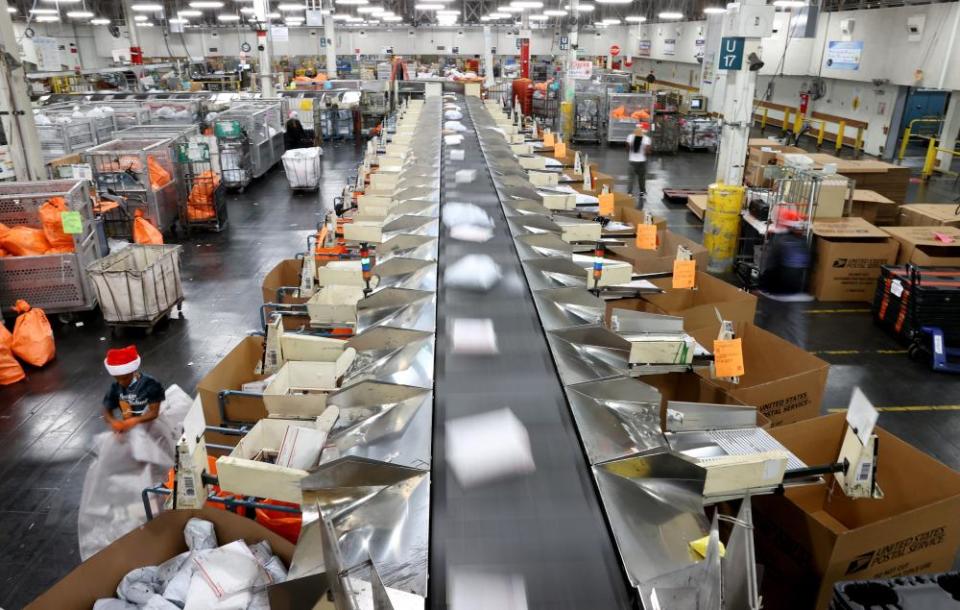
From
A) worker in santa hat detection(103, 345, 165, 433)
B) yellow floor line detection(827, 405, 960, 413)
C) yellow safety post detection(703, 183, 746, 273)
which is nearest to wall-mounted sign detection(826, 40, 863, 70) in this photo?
yellow safety post detection(703, 183, 746, 273)

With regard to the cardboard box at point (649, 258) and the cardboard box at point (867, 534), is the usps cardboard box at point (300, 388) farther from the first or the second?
the cardboard box at point (649, 258)

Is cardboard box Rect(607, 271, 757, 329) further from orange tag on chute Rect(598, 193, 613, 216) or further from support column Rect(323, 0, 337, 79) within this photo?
support column Rect(323, 0, 337, 79)

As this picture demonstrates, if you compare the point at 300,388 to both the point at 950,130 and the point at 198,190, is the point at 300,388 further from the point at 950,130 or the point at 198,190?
the point at 950,130

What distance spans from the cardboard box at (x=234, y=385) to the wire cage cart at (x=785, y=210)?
21.8 ft

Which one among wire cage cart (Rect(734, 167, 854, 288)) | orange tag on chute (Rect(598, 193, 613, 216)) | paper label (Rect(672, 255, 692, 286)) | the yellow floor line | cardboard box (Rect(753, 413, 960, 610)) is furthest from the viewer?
wire cage cart (Rect(734, 167, 854, 288))

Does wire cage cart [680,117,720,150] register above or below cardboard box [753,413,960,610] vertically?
above

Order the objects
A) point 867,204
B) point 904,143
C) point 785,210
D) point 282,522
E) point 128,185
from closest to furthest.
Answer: point 282,522
point 785,210
point 867,204
point 128,185
point 904,143

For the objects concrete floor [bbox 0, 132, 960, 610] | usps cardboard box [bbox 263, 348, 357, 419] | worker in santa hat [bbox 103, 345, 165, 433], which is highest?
usps cardboard box [bbox 263, 348, 357, 419]

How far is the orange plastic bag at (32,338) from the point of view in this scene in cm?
645

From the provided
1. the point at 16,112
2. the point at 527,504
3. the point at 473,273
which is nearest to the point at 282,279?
the point at 473,273

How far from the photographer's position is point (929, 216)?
9141mm

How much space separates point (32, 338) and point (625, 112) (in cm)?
1635

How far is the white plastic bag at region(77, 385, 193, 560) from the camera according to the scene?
3.85 m

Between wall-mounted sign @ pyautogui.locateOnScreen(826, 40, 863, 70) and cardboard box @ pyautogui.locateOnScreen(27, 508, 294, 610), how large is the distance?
20003 millimetres
